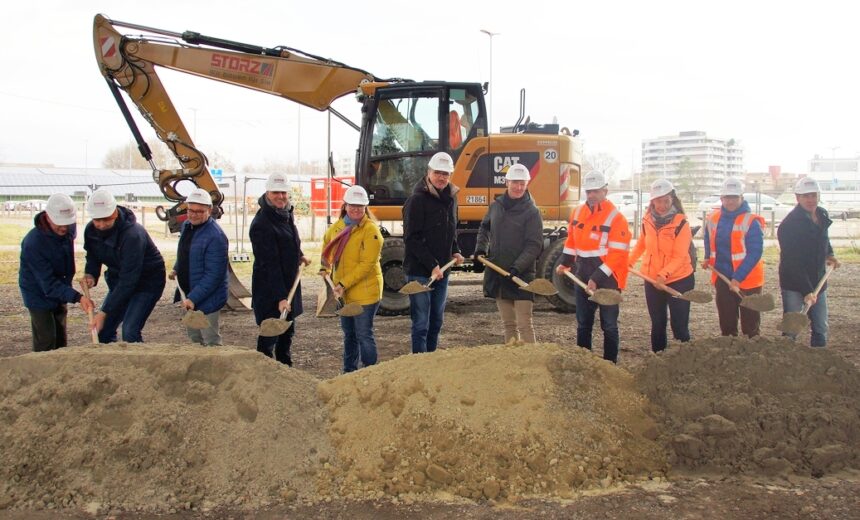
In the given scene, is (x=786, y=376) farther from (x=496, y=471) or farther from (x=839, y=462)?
(x=496, y=471)

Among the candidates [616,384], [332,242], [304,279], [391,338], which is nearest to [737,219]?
[616,384]

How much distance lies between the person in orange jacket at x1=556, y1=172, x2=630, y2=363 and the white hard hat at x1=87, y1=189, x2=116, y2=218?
352 centimetres

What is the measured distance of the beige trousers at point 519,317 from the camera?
19.2 ft

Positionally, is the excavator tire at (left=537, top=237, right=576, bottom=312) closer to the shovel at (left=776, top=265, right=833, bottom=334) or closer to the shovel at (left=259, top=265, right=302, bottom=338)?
the shovel at (left=776, top=265, right=833, bottom=334)

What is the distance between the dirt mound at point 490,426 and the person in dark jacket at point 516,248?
4.01 ft

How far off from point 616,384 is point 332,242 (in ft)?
7.70

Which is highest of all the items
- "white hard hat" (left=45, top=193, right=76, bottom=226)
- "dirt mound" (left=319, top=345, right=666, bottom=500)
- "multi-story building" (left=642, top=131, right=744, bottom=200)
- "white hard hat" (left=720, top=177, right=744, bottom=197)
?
"multi-story building" (left=642, top=131, right=744, bottom=200)

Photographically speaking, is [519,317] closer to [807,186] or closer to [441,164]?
[441,164]

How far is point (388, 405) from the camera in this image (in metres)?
4.21

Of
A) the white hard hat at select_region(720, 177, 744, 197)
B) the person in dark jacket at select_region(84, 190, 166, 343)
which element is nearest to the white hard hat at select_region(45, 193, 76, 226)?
the person in dark jacket at select_region(84, 190, 166, 343)

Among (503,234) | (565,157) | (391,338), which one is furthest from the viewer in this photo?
(565,157)

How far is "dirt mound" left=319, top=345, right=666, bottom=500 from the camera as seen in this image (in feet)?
12.4

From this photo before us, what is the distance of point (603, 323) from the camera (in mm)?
5723

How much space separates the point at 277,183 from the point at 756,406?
3.52 metres
